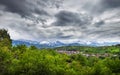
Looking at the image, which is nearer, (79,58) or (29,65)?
(29,65)

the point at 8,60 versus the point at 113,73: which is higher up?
the point at 8,60

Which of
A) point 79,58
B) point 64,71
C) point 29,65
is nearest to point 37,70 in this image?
point 29,65

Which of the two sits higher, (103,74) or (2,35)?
(2,35)

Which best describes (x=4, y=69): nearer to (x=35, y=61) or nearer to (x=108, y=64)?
(x=35, y=61)

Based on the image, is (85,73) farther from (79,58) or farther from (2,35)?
(2,35)

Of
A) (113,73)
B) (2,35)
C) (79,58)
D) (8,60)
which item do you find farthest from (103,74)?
(2,35)

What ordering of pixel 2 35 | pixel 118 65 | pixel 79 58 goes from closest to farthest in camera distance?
pixel 118 65, pixel 79 58, pixel 2 35

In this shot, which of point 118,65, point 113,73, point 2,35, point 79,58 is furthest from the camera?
point 2,35

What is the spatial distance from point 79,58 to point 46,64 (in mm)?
58130

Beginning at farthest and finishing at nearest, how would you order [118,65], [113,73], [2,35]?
[2,35]
[118,65]
[113,73]

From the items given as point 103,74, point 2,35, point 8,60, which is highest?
point 2,35

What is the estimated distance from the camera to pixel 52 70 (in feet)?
325

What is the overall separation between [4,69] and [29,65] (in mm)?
10542

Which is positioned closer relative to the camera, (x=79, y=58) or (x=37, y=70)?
(x=37, y=70)
